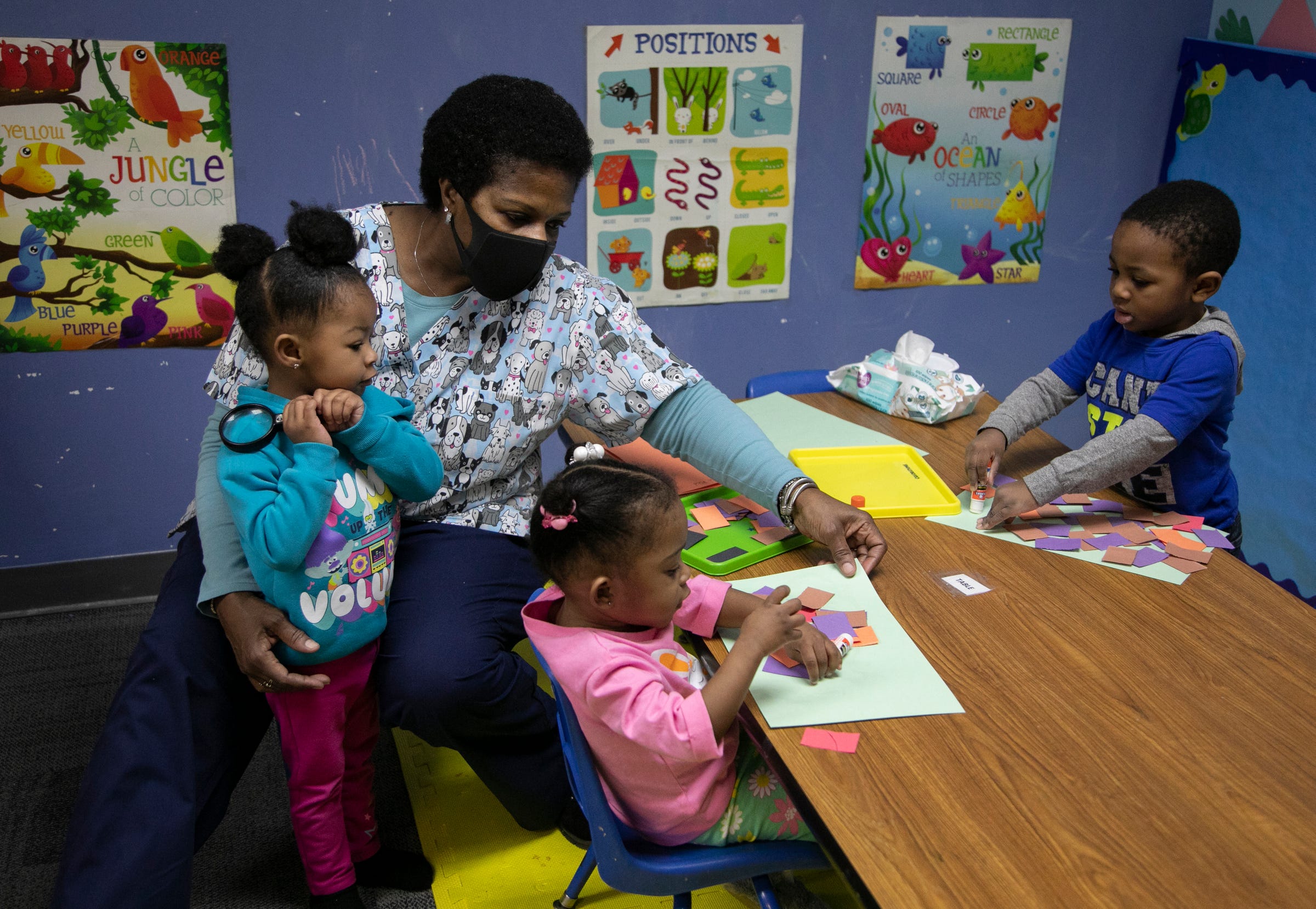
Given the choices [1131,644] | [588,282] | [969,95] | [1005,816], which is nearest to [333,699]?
[588,282]

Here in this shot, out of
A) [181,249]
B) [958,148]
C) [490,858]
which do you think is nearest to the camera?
[490,858]

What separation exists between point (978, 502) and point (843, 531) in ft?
1.20

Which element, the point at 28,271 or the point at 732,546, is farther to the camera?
the point at 28,271

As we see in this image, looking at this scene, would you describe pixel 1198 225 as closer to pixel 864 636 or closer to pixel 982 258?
pixel 864 636

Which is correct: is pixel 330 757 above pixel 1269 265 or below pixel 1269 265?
below

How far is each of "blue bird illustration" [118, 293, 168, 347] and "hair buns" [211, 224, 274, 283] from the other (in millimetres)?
1347

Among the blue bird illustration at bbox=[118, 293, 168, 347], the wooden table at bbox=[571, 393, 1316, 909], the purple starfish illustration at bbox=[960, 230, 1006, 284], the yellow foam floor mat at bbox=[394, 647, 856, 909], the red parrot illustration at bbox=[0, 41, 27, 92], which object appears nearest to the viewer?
the wooden table at bbox=[571, 393, 1316, 909]

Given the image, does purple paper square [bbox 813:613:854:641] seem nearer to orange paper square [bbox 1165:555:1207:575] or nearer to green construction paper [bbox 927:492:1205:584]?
green construction paper [bbox 927:492:1205:584]

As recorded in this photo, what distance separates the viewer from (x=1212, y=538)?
5.57 ft

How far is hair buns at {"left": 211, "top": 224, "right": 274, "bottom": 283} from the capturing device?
156 centimetres

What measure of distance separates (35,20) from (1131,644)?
277 centimetres

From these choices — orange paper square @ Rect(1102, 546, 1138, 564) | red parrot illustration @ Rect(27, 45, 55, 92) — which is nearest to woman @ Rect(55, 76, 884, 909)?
orange paper square @ Rect(1102, 546, 1138, 564)

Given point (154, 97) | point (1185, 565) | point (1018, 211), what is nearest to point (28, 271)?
point (154, 97)

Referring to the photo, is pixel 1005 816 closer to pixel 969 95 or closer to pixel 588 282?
pixel 588 282
